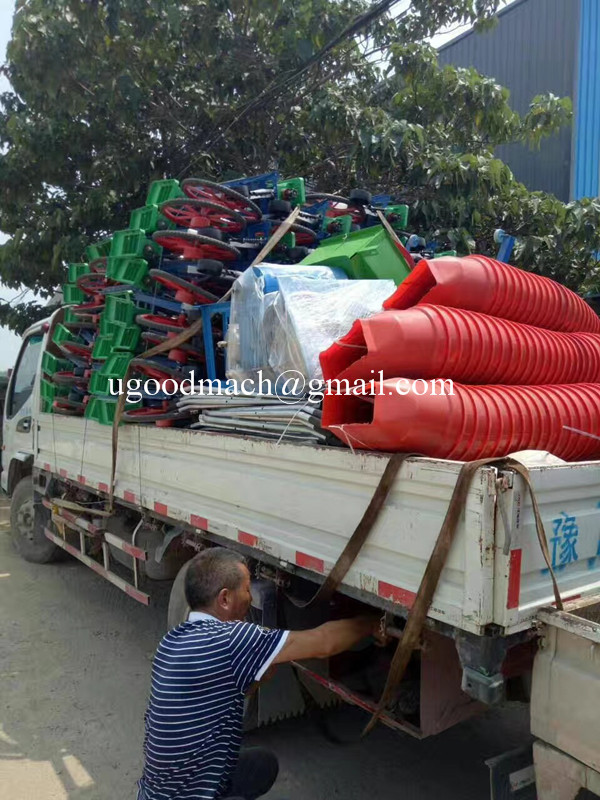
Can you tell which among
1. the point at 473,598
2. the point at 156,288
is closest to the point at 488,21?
the point at 156,288

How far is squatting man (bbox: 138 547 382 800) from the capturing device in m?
1.93

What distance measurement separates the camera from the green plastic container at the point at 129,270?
13.8 ft

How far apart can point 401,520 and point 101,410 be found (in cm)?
295

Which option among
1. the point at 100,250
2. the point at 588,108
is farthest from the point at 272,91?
the point at 588,108

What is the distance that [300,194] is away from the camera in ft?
15.0

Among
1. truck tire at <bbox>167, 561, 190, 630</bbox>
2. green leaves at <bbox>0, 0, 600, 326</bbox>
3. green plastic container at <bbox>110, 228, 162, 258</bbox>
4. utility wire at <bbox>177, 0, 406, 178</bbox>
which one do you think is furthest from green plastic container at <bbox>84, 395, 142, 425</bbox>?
utility wire at <bbox>177, 0, 406, 178</bbox>

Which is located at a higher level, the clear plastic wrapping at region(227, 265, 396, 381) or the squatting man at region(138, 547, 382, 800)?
the clear plastic wrapping at region(227, 265, 396, 381)

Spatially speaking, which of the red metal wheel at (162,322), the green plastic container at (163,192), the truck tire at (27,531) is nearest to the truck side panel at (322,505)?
the red metal wheel at (162,322)

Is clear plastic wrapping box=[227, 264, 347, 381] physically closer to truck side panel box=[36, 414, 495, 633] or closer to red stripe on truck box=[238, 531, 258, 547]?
truck side panel box=[36, 414, 495, 633]

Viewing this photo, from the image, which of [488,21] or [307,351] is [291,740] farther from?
[488,21]

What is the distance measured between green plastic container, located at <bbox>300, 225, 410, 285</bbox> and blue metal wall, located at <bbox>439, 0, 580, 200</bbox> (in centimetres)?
786

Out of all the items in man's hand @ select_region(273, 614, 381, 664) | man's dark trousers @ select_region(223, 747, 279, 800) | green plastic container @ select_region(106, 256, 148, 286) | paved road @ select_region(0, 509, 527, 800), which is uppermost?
green plastic container @ select_region(106, 256, 148, 286)

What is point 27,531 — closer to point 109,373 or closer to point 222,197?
point 109,373

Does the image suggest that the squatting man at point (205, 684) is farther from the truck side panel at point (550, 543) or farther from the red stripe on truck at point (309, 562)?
the truck side panel at point (550, 543)
